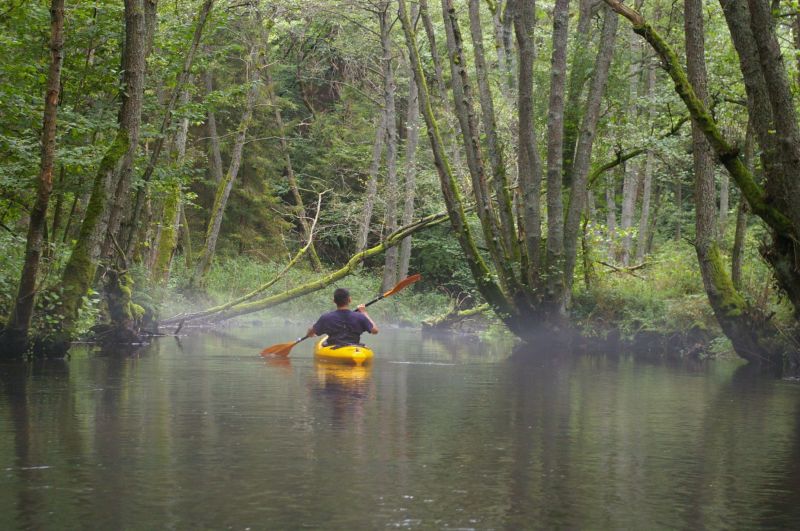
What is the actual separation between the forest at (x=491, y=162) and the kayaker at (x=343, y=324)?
3919 millimetres

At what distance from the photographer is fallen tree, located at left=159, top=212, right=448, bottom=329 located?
Result: 955 inches

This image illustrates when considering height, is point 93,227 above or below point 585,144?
below

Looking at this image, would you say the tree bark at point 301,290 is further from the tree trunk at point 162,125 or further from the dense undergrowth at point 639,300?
the tree trunk at point 162,125

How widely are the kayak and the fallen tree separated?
24.0 ft

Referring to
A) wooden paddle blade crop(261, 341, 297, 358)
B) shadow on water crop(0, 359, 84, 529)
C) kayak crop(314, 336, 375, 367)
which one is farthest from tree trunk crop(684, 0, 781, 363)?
shadow on water crop(0, 359, 84, 529)

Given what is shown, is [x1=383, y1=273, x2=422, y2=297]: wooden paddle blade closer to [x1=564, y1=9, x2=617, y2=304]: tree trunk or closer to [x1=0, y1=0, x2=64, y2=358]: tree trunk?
[x1=564, y1=9, x2=617, y2=304]: tree trunk

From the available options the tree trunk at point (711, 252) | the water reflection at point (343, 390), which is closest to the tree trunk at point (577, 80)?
the tree trunk at point (711, 252)

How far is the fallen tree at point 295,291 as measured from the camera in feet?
79.6

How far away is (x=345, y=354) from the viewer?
1664cm

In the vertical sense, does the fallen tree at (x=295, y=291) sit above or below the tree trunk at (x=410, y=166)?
below

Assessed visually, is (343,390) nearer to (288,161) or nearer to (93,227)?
(93,227)

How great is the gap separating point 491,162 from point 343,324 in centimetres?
553

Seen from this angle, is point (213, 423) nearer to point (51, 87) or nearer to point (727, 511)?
point (727, 511)

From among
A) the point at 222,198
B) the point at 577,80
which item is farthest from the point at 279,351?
the point at 222,198
